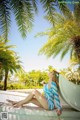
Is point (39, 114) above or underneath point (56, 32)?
underneath

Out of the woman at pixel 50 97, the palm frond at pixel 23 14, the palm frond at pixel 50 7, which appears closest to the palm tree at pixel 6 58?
the palm frond at pixel 23 14

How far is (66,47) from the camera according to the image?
1767 centimetres

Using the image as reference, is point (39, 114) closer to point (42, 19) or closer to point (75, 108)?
point (75, 108)

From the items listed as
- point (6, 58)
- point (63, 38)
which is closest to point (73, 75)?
point (63, 38)

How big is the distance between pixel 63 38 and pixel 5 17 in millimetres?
10371

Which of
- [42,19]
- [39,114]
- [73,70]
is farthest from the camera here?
[73,70]

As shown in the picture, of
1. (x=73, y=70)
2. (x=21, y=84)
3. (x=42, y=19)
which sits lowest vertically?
(x=21, y=84)

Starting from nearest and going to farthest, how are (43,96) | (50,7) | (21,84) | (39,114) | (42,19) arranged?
(39,114) → (43,96) → (50,7) → (42,19) → (21,84)

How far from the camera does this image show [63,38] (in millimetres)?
16562

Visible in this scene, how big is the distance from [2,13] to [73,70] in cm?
1386

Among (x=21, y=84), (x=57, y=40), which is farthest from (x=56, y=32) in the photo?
(x=21, y=84)

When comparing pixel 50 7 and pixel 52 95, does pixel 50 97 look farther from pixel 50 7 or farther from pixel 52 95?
pixel 50 7

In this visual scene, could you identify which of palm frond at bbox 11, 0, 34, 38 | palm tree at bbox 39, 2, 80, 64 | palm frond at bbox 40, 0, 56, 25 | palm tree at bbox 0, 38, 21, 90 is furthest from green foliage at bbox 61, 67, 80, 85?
palm frond at bbox 40, 0, 56, 25

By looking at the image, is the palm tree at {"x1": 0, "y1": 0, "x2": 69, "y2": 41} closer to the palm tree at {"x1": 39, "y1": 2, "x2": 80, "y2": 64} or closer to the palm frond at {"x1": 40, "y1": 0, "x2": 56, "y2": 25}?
the palm frond at {"x1": 40, "y1": 0, "x2": 56, "y2": 25}
